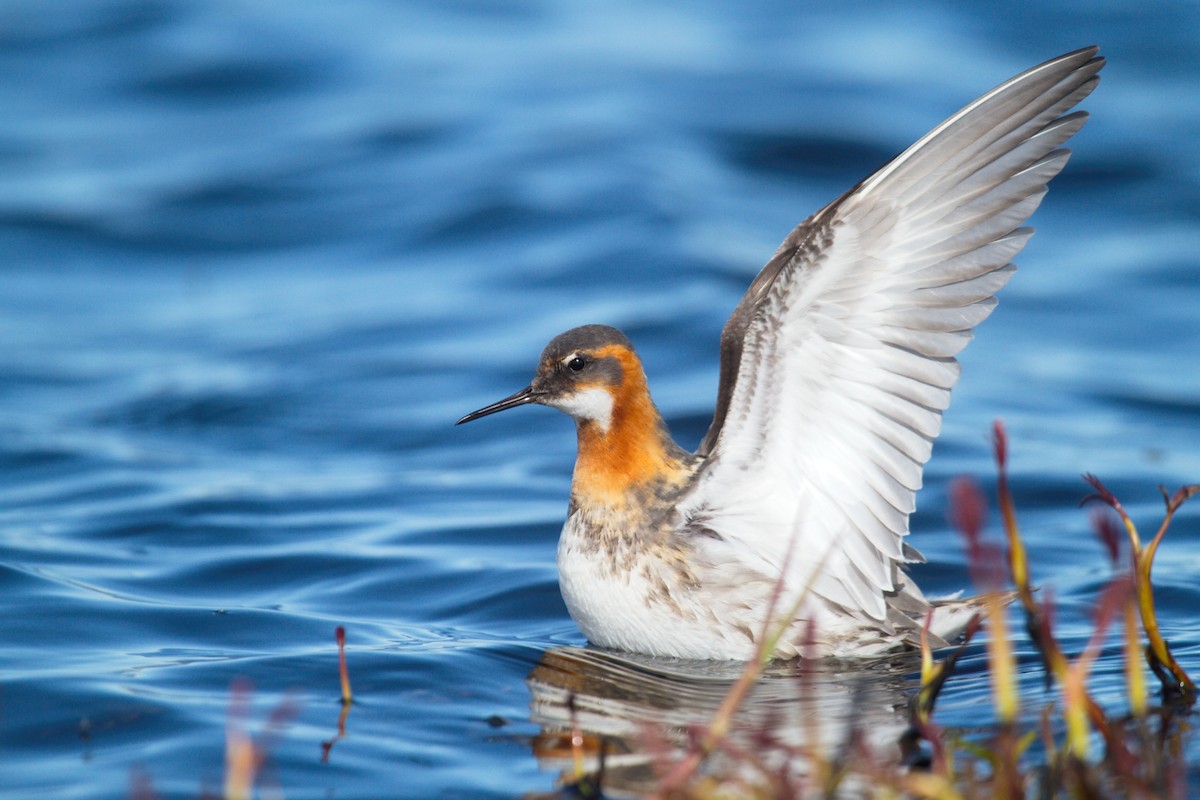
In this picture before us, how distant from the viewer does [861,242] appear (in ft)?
15.4

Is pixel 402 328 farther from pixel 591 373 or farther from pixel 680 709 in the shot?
pixel 680 709

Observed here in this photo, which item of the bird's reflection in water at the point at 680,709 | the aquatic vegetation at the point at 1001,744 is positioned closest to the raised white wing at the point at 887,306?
the bird's reflection in water at the point at 680,709

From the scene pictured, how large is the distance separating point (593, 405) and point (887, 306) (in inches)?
52.9

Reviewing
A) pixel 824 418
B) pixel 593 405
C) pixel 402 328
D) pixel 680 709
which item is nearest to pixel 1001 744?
pixel 680 709

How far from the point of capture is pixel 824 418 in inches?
194

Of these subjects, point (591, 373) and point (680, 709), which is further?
point (591, 373)

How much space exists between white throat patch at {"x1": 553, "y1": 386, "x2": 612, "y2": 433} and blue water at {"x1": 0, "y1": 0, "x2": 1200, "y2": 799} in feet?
3.01

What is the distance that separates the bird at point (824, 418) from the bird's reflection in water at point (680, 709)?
15cm

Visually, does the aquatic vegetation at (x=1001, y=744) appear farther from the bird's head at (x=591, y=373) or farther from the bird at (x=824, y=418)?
the bird's head at (x=591, y=373)

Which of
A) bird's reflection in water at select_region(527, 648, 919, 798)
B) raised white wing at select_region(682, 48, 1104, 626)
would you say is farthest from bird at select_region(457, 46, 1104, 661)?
bird's reflection in water at select_region(527, 648, 919, 798)

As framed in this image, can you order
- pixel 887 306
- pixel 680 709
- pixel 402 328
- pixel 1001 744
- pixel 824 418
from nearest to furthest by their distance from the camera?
pixel 1001 744 → pixel 680 709 → pixel 887 306 → pixel 824 418 → pixel 402 328

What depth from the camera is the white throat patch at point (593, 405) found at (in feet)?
18.3

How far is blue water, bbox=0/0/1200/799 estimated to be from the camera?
4984 mm

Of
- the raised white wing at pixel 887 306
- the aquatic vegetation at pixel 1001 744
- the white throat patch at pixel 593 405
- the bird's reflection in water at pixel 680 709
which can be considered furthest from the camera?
the white throat patch at pixel 593 405
